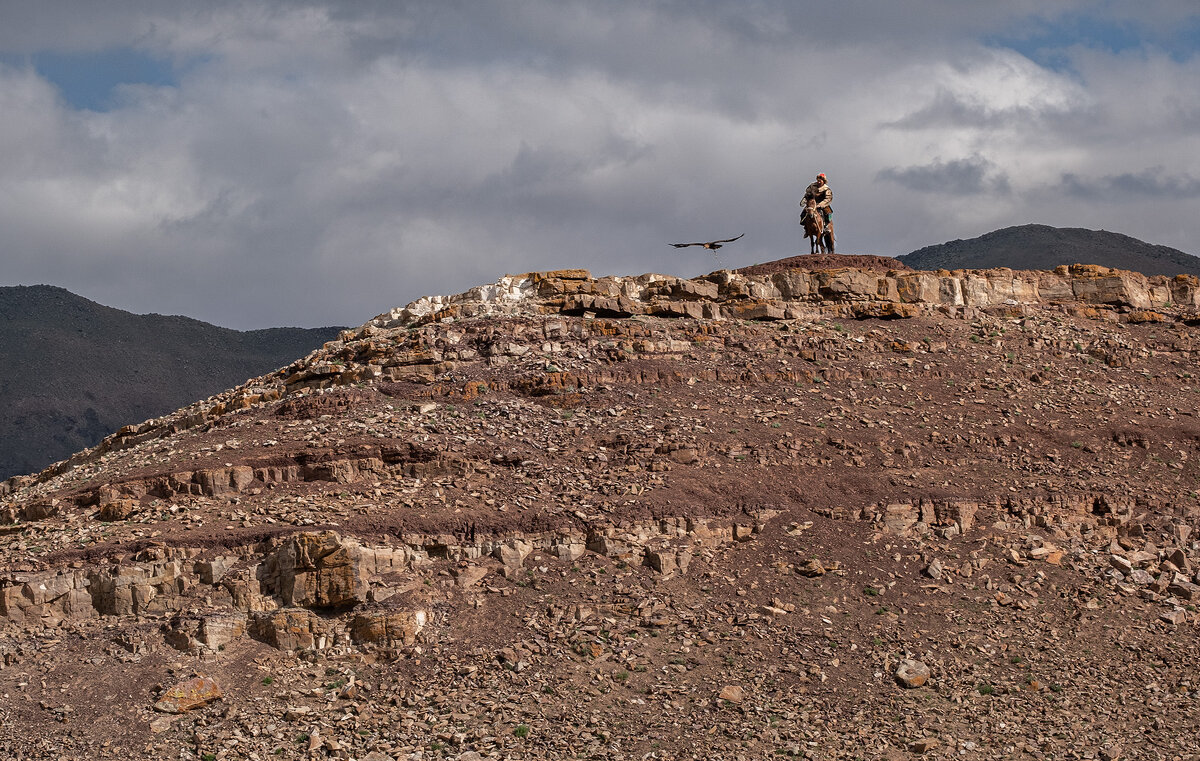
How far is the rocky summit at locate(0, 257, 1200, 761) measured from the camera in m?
18.6

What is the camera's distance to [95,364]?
3499 inches

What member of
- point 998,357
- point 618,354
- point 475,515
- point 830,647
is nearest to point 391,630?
point 475,515

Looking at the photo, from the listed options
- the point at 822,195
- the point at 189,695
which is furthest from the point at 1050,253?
the point at 189,695

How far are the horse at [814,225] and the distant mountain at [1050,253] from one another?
34.9m

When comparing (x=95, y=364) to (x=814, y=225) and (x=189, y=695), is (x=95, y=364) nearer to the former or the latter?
(x=814, y=225)

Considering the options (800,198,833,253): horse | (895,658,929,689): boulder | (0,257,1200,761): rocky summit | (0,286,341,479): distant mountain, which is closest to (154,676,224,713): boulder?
(0,257,1200,761): rocky summit

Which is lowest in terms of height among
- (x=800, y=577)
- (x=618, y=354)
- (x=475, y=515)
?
(x=800, y=577)

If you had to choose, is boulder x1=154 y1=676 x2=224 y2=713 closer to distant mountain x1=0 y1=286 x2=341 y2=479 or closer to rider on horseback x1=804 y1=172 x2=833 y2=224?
rider on horseback x1=804 y1=172 x2=833 y2=224

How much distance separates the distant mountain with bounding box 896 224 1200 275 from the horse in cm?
3490

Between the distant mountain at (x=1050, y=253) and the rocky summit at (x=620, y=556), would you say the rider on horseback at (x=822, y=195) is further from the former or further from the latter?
the distant mountain at (x=1050, y=253)

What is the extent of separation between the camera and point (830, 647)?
20375 mm

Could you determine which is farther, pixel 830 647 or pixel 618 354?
pixel 618 354

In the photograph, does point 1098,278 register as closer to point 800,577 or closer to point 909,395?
point 909,395

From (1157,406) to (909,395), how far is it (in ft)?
18.6
